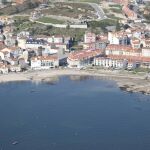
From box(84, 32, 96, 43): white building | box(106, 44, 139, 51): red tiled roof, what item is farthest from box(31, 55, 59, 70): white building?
box(84, 32, 96, 43): white building

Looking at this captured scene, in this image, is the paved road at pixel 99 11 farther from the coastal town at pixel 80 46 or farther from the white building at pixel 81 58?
the white building at pixel 81 58

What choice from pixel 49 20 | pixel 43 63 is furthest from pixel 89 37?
pixel 49 20

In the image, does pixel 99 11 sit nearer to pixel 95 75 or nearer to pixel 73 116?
pixel 95 75

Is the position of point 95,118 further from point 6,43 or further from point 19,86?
point 6,43

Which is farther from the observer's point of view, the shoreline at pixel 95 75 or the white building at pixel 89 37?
the white building at pixel 89 37

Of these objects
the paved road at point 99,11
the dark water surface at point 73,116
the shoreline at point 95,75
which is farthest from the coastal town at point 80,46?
the dark water surface at point 73,116

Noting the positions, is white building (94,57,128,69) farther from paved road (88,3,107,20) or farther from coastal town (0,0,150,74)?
paved road (88,3,107,20)
